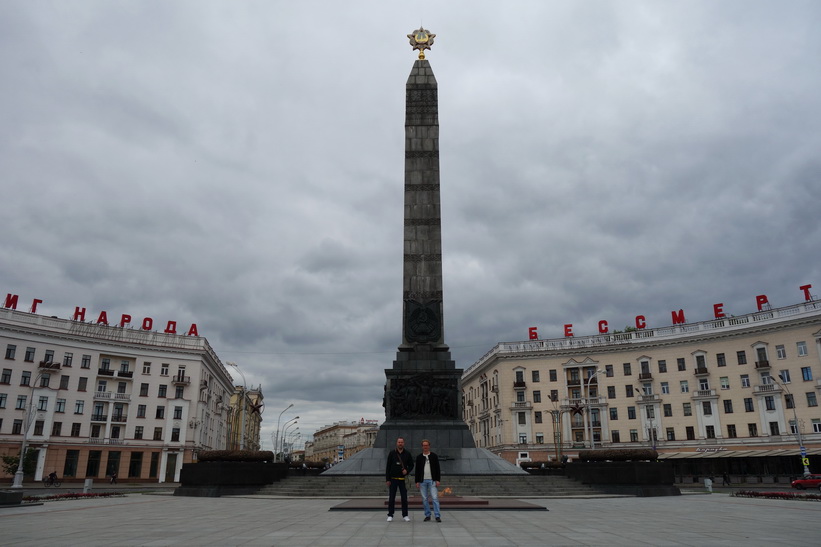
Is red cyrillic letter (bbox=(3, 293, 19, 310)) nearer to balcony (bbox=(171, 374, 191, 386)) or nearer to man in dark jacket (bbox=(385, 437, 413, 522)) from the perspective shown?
balcony (bbox=(171, 374, 191, 386))

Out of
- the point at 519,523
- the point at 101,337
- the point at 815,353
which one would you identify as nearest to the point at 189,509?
the point at 519,523

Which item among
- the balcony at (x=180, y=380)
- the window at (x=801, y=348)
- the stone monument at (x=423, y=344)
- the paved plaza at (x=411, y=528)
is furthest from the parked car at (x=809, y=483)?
the balcony at (x=180, y=380)

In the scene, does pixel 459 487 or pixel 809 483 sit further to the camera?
pixel 809 483

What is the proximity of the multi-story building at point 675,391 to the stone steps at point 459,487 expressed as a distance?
28.0 metres

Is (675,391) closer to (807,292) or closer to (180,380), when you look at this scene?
(807,292)

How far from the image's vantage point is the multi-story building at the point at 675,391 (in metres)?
51.8

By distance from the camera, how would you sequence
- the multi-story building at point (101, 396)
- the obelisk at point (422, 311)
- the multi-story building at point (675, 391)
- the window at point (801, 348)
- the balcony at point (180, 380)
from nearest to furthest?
the obelisk at point (422, 311) → the multi-story building at point (101, 396) → the window at point (801, 348) → the multi-story building at point (675, 391) → the balcony at point (180, 380)

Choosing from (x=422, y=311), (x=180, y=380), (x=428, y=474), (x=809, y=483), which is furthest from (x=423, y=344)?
(x=180, y=380)

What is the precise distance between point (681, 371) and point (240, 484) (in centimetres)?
5171

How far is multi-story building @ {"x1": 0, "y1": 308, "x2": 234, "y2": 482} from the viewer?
168 feet

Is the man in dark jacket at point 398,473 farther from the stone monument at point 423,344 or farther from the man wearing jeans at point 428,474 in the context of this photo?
the stone monument at point 423,344

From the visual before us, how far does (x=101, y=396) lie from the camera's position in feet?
186

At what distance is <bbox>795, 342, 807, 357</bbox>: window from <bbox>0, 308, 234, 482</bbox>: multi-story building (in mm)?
58370

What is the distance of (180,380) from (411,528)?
187 ft
